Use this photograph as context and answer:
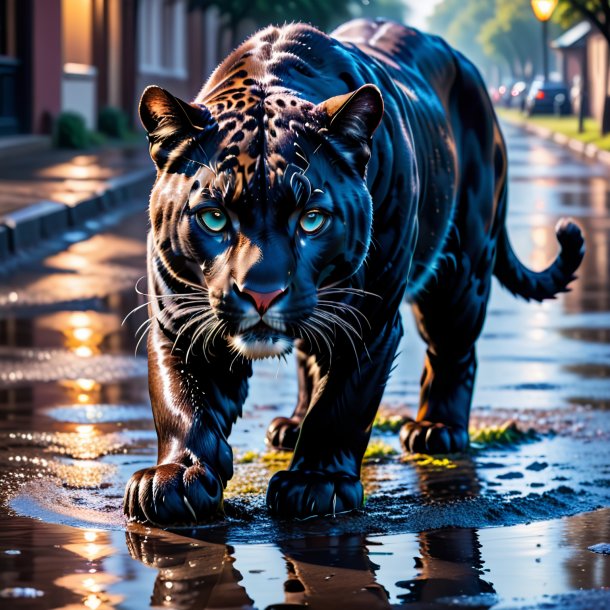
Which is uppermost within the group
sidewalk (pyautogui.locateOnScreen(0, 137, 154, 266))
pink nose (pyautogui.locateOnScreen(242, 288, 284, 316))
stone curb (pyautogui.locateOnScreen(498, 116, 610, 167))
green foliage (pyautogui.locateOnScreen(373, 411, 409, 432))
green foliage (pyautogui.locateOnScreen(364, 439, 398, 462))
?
pink nose (pyautogui.locateOnScreen(242, 288, 284, 316))

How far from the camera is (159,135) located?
4363 mm

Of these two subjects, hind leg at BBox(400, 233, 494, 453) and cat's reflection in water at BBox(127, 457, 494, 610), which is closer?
cat's reflection in water at BBox(127, 457, 494, 610)

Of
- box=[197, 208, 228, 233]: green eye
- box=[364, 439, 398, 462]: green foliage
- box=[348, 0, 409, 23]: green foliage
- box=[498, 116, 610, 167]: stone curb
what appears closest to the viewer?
box=[197, 208, 228, 233]: green eye

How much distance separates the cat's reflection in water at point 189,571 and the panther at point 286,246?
0.58 ft

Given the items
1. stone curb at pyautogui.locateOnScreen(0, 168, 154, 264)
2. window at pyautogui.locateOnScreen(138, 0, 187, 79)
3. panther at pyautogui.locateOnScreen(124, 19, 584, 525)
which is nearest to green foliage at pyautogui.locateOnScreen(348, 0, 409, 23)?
window at pyautogui.locateOnScreen(138, 0, 187, 79)

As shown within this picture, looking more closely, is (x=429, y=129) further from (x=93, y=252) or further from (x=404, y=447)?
(x=93, y=252)

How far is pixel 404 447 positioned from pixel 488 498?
1.01 metres

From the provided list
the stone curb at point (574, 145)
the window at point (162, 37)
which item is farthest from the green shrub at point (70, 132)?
the window at point (162, 37)

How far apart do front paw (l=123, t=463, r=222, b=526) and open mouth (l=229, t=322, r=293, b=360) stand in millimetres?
411

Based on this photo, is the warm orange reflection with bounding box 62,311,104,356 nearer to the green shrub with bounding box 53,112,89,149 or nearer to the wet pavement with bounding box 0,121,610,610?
the wet pavement with bounding box 0,121,610,610

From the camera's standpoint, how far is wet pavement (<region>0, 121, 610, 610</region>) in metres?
3.84

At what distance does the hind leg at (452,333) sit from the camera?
607 centimetres

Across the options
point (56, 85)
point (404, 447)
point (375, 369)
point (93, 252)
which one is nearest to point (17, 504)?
point (375, 369)

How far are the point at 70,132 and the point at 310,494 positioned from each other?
2222 cm
